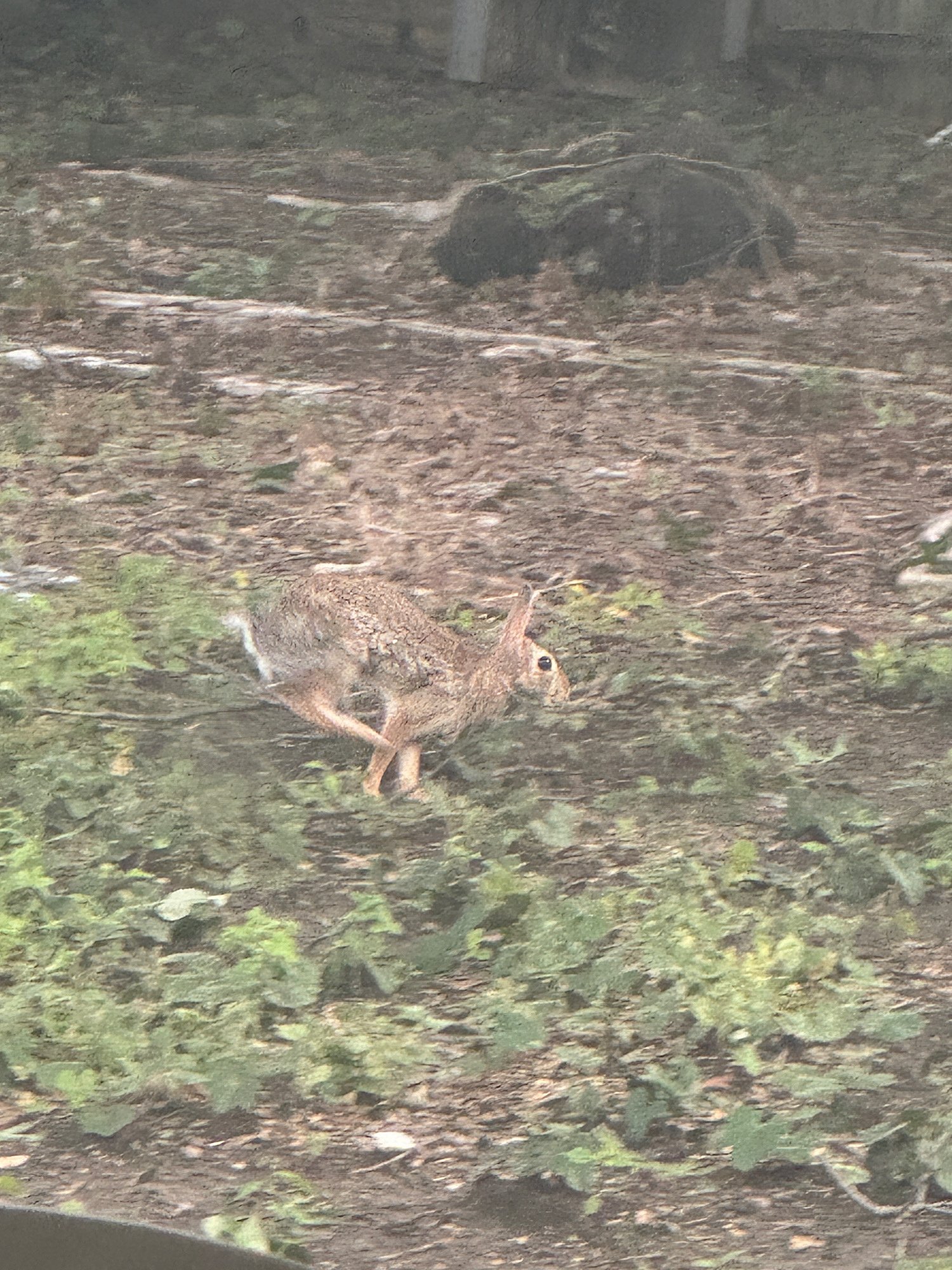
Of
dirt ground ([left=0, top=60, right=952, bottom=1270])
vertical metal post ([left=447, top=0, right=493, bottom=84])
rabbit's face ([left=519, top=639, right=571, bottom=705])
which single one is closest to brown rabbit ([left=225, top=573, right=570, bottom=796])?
rabbit's face ([left=519, top=639, right=571, bottom=705])

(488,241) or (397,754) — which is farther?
(488,241)

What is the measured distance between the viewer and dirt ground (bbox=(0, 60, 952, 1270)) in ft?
15.6

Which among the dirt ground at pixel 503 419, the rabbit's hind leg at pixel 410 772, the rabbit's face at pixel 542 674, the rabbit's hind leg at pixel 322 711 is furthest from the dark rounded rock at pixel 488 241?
the rabbit's hind leg at pixel 410 772

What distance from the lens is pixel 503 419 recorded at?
5.54m

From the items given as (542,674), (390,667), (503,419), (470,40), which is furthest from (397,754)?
(470,40)

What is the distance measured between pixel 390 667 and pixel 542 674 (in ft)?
1.49

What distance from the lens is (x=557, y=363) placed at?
5.73 m

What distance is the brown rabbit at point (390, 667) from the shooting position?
4266 mm

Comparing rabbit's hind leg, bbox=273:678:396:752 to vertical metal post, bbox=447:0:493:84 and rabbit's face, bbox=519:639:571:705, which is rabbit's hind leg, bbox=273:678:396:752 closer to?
rabbit's face, bbox=519:639:571:705

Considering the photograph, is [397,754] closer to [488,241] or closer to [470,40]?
[488,241]

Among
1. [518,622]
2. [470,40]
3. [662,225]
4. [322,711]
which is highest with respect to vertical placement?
[470,40]

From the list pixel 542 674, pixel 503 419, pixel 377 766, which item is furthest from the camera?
pixel 503 419

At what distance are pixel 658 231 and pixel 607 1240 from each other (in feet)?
13.2

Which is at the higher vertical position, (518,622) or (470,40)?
(470,40)
